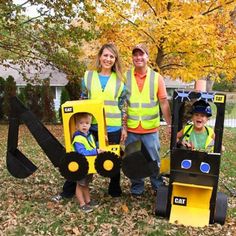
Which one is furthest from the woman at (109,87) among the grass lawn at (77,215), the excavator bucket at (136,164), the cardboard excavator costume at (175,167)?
the grass lawn at (77,215)

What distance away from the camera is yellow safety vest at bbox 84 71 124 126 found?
4.48 m

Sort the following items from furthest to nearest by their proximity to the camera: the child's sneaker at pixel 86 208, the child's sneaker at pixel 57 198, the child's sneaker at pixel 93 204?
the child's sneaker at pixel 57 198
the child's sneaker at pixel 93 204
the child's sneaker at pixel 86 208

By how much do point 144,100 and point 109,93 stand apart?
470 millimetres

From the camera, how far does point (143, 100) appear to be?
4.72 m

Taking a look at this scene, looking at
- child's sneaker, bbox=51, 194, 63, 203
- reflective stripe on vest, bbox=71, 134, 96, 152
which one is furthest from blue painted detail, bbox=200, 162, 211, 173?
child's sneaker, bbox=51, 194, 63, 203

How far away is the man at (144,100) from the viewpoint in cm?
471

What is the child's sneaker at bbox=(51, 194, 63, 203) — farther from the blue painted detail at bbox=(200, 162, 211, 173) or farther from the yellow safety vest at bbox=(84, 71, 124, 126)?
the blue painted detail at bbox=(200, 162, 211, 173)

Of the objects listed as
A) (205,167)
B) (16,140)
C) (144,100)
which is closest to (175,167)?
(205,167)

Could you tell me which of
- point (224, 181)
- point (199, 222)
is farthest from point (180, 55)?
point (199, 222)

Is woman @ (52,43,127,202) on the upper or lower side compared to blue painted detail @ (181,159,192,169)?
upper

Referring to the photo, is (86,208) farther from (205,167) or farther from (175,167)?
(205,167)

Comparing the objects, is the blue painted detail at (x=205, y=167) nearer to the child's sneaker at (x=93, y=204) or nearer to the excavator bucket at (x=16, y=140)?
the child's sneaker at (x=93, y=204)

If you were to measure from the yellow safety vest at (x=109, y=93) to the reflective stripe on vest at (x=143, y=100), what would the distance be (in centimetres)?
24

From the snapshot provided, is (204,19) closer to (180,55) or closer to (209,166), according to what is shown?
(180,55)
